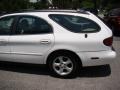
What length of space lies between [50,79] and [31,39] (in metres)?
1.05

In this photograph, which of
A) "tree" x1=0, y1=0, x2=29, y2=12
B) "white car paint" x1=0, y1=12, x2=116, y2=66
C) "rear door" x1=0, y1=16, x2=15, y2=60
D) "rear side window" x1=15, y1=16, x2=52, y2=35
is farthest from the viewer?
"tree" x1=0, y1=0, x2=29, y2=12

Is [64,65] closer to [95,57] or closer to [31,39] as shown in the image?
[95,57]

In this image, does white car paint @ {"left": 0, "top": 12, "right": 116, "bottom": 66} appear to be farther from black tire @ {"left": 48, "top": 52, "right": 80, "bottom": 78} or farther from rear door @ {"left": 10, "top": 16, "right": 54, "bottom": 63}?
black tire @ {"left": 48, "top": 52, "right": 80, "bottom": 78}

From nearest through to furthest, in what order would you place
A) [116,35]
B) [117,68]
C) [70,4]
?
[117,68] → [116,35] → [70,4]

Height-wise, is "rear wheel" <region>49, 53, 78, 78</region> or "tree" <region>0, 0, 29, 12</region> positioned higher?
"rear wheel" <region>49, 53, 78, 78</region>

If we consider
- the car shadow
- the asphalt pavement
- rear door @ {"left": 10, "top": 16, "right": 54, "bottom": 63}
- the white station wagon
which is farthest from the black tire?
the car shadow

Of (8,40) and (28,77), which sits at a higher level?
(8,40)

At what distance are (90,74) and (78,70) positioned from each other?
0.58m

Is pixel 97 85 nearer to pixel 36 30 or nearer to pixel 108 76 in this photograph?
pixel 108 76

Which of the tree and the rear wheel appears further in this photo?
the tree

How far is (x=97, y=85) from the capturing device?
7398 mm

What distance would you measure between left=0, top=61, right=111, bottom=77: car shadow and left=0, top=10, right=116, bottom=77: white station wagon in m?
0.48

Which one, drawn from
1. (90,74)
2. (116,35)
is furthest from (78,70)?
(116,35)

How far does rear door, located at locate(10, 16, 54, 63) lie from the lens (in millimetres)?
7926
